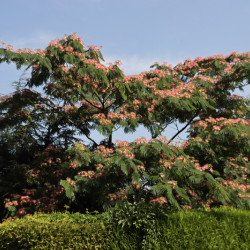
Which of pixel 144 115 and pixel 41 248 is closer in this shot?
pixel 41 248

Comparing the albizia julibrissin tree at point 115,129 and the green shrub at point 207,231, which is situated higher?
the albizia julibrissin tree at point 115,129

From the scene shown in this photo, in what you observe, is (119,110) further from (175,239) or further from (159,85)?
(175,239)

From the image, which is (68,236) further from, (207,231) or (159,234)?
(207,231)

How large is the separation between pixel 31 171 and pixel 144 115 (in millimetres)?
4609

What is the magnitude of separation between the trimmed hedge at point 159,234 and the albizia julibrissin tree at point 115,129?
1661 mm

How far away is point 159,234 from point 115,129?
5.06 m

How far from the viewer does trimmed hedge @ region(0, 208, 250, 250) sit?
21.2ft

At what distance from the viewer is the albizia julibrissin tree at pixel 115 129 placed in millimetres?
9336

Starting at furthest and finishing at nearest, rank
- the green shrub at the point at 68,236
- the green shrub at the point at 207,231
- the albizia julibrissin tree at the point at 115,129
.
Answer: the albizia julibrissin tree at the point at 115,129 < the green shrub at the point at 68,236 < the green shrub at the point at 207,231

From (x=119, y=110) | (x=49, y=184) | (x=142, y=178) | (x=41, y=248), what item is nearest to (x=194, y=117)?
(x=119, y=110)

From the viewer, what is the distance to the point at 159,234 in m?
6.80

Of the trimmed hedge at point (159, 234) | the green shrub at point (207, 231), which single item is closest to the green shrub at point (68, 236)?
the trimmed hedge at point (159, 234)

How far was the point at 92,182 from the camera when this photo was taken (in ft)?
30.9

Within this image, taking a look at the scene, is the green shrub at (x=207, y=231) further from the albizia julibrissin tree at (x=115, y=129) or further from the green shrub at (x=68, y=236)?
the albizia julibrissin tree at (x=115, y=129)
